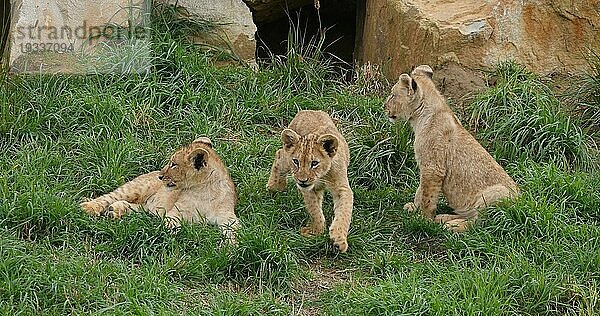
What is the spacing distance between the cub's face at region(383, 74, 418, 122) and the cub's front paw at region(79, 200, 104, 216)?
2.51 m

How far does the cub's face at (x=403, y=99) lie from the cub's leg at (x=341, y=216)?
3.46 ft

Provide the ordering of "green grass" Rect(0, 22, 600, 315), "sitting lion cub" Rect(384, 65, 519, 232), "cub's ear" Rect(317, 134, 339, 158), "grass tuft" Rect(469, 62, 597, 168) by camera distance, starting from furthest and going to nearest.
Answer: "grass tuft" Rect(469, 62, 597, 168), "sitting lion cub" Rect(384, 65, 519, 232), "cub's ear" Rect(317, 134, 339, 158), "green grass" Rect(0, 22, 600, 315)

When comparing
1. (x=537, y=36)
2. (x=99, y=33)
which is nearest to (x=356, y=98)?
Answer: (x=537, y=36)

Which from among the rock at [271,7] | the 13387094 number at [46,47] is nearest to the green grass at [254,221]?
the 13387094 number at [46,47]

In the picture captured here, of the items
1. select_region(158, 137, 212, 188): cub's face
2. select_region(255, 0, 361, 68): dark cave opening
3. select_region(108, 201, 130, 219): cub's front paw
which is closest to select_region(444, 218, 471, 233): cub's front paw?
select_region(158, 137, 212, 188): cub's face

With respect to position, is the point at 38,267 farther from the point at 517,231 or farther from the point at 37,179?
the point at 517,231

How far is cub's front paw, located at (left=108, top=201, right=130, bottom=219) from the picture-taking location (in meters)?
7.98

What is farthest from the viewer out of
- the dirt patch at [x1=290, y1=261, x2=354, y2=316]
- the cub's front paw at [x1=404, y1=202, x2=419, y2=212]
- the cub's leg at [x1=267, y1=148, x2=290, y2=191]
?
the cub's leg at [x1=267, y1=148, x2=290, y2=191]

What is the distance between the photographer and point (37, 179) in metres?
8.24

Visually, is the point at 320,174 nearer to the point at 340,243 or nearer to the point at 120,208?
the point at 340,243

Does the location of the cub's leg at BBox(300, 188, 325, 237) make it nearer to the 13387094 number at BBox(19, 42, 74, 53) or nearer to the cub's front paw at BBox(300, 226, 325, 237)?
the cub's front paw at BBox(300, 226, 325, 237)

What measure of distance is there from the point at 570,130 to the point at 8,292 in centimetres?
505

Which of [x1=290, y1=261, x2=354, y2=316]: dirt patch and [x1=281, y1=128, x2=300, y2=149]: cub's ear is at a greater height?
[x1=281, y1=128, x2=300, y2=149]: cub's ear

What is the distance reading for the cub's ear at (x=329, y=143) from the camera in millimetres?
7839
